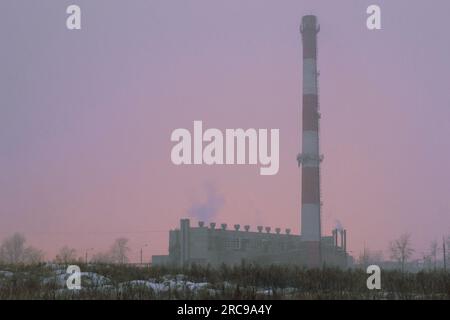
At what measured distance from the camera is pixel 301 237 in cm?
5291

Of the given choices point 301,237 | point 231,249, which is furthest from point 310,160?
point 231,249

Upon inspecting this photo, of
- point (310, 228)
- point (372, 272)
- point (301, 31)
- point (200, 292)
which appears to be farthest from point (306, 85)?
point (200, 292)

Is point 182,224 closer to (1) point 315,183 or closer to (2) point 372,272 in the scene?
(1) point 315,183

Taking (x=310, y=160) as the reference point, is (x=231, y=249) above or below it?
below

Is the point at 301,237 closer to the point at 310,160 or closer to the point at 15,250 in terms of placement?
the point at 310,160

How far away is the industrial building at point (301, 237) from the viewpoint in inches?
2061

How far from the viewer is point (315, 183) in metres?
52.6

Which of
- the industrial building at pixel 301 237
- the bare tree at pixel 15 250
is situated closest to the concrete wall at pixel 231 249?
the industrial building at pixel 301 237

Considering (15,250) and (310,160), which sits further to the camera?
(15,250)

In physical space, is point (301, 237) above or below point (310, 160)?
below

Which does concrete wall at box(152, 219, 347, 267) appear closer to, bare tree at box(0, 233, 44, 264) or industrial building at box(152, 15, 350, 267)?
industrial building at box(152, 15, 350, 267)

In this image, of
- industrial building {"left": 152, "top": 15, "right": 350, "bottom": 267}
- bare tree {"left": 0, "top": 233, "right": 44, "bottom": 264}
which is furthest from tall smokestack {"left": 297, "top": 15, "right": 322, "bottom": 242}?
bare tree {"left": 0, "top": 233, "right": 44, "bottom": 264}

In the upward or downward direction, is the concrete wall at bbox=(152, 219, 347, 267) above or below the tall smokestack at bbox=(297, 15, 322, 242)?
below

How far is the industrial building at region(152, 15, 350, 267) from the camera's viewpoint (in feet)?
172
